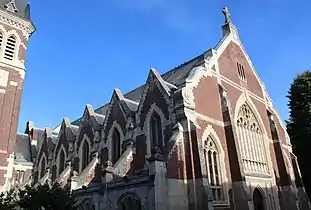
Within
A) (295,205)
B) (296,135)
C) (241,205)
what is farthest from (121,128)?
(296,135)

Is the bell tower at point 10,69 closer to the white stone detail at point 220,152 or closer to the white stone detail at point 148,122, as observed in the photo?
the white stone detail at point 148,122

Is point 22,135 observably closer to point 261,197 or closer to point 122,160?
point 122,160

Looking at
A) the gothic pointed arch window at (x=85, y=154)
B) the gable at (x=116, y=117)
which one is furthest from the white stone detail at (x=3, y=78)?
the gable at (x=116, y=117)

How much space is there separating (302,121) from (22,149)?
33.1 metres

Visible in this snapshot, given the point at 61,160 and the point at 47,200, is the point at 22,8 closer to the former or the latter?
the point at 61,160

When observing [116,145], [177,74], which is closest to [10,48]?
[116,145]

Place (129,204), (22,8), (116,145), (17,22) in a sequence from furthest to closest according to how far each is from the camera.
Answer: (22,8), (17,22), (116,145), (129,204)

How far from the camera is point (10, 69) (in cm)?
3017

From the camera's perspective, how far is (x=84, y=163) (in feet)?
90.3

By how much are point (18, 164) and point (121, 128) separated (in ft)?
55.5

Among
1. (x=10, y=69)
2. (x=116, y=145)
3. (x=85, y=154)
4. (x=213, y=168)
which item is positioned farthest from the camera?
(x=10, y=69)

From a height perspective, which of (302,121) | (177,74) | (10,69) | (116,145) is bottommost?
(116,145)

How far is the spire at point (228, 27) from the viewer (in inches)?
1048

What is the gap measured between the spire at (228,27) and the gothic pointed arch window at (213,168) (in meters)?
11.7
